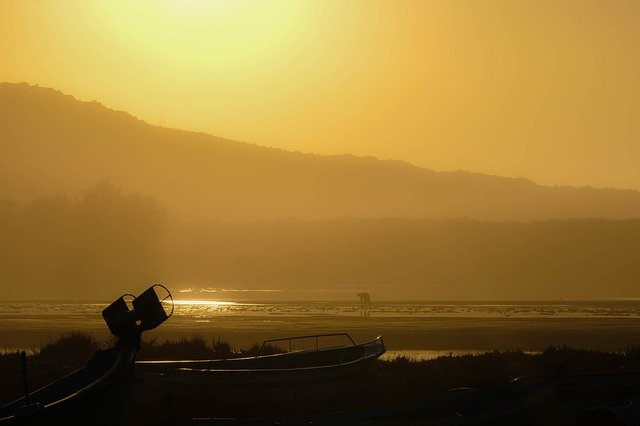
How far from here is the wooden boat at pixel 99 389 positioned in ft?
57.8

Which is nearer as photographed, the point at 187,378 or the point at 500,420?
the point at 500,420

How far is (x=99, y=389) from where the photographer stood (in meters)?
18.7

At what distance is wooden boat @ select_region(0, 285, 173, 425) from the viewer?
57.8 feet

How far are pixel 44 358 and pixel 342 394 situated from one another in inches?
497

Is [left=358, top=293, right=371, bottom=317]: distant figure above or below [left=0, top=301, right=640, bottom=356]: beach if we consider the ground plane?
above

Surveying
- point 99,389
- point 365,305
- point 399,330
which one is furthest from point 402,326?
point 99,389

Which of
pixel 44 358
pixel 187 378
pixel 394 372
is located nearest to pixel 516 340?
pixel 394 372

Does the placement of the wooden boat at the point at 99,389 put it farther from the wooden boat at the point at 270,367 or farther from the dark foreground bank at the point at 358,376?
the wooden boat at the point at 270,367

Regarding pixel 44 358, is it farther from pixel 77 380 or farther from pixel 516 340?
pixel 516 340

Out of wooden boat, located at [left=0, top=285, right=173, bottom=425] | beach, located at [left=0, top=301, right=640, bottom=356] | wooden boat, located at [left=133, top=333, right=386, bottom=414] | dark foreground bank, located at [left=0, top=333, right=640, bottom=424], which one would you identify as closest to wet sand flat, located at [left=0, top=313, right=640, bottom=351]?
beach, located at [left=0, top=301, right=640, bottom=356]

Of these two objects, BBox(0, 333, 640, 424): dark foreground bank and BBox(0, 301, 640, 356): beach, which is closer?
BBox(0, 333, 640, 424): dark foreground bank

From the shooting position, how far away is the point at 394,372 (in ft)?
100

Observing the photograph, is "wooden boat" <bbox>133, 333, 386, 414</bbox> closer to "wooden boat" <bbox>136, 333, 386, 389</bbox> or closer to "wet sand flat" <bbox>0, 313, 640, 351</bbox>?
"wooden boat" <bbox>136, 333, 386, 389</bbox>

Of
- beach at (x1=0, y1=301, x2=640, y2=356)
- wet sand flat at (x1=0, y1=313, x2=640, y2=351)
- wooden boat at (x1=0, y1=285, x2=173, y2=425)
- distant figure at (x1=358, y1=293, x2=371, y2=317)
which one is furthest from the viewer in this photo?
distant figure at (x1=358, y1=293, x2=371, y2=317)
